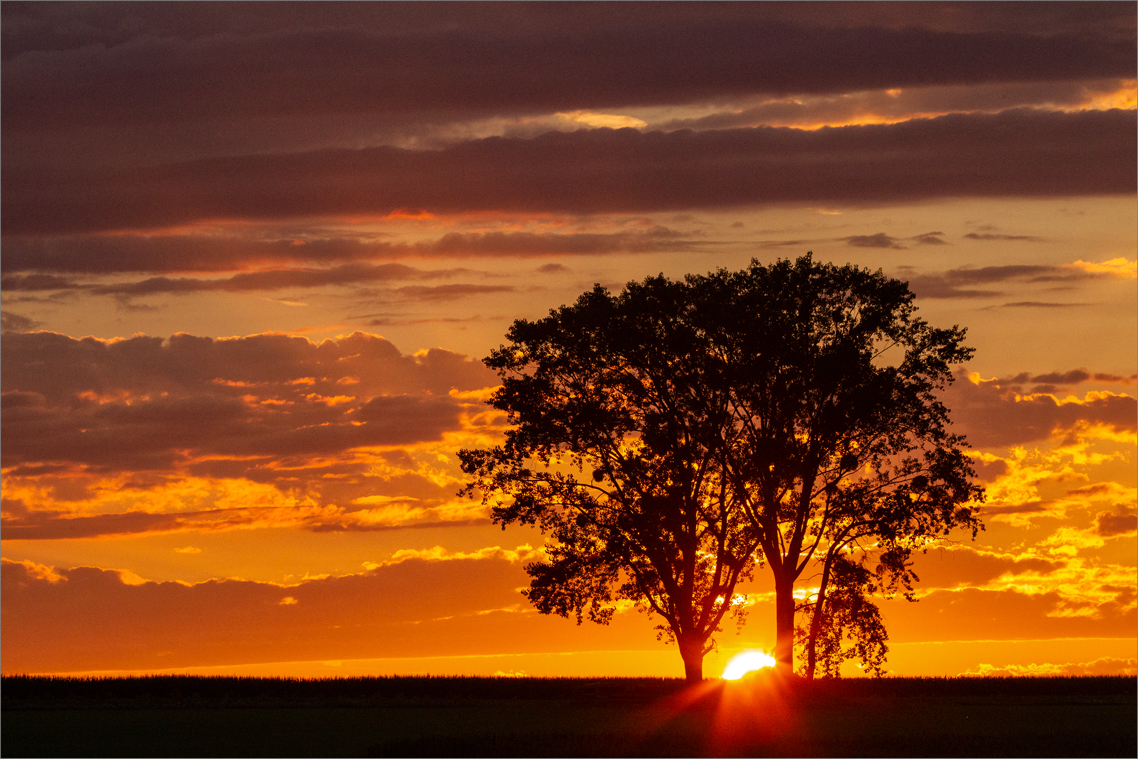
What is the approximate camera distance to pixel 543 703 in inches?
2200

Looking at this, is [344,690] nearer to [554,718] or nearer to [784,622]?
[554,718]

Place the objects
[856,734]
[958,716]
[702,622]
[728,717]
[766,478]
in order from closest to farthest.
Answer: [856,734]
[728,717]
[958,716]
[766,478]
[702,622]

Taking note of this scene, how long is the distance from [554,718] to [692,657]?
1284 centimetres

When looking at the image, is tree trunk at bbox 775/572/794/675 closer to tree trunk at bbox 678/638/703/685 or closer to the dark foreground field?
the dark foreground field

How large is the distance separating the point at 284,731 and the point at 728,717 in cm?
1633

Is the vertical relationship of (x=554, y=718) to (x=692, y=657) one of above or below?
below

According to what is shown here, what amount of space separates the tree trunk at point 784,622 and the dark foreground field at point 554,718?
1.33 meters

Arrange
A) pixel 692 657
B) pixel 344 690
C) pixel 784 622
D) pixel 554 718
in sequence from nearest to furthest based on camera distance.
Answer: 1. pixel 554 718
2. pixel 784 622
3. pixel 692 657
4. pixel 344 690

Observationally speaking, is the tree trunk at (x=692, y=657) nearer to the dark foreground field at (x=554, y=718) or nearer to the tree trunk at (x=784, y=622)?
the dark foreground field at (x=554, y=718)

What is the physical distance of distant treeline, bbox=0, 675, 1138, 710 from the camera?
5606 centimetres

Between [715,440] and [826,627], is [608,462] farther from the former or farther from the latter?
[826,627]

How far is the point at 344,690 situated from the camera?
202ft

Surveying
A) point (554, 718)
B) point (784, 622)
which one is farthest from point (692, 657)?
point (554, 718)

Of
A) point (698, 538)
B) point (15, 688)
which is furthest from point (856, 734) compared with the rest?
point (15, 688)
